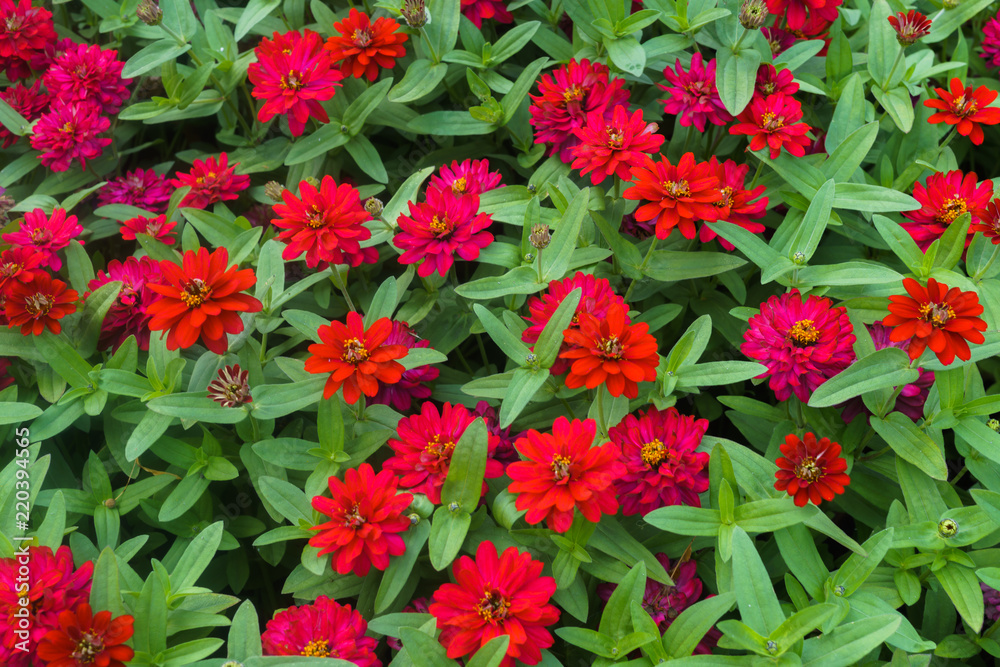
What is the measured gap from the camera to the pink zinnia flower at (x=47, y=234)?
5.45 feet

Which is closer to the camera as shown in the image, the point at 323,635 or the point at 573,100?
the point at 323,635

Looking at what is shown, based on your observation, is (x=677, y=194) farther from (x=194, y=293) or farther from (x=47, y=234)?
(x=47, y=234)

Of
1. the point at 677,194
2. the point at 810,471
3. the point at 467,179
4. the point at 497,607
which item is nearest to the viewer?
the point at 497,607

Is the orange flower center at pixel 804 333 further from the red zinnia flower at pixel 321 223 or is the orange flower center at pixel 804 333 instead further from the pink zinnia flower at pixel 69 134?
the pink zinnia flower at pixel 69 134

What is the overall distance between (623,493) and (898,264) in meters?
0.93

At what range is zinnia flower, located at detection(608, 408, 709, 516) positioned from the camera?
4.32 feet

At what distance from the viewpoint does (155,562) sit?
4.18 ft

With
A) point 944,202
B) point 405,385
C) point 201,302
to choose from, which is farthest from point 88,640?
point 944,202

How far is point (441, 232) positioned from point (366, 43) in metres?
0.61

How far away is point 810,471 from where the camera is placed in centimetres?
129

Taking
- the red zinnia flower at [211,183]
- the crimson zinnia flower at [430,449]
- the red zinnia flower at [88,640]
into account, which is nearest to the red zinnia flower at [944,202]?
the crimson zinnia flower at [430,449]

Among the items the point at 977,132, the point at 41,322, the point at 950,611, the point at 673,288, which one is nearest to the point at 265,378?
the point at 41,322

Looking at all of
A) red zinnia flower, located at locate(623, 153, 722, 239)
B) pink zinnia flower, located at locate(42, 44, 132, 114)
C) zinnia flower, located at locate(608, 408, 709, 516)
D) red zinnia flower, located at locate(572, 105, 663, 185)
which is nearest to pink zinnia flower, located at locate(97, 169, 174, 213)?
pink zinnia flower, located at locate(42, 44, 132, 114)

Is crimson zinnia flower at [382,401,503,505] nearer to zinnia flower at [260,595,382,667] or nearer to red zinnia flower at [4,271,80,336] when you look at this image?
zinnia flower at [260,595,382,667]
